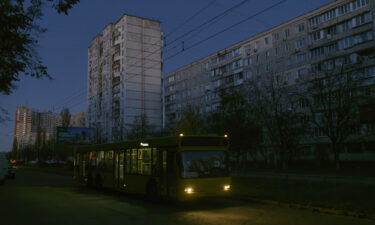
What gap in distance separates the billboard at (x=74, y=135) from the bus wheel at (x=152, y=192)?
43.6 metres

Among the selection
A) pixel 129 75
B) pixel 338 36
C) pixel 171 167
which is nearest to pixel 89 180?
pixel 171 167

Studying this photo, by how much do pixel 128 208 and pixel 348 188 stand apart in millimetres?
9610

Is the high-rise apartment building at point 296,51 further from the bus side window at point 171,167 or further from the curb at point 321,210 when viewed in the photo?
the bus side window at point 171,167

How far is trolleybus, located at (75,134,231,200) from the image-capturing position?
1323cm

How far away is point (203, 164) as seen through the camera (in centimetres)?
1364

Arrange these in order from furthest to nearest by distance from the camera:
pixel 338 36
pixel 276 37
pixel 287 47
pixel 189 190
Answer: pixel 276 37
pixel 287 47
pixel 338 36
pixel 189 190

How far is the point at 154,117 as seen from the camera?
89.9 metres

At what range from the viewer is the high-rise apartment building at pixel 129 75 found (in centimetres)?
8369

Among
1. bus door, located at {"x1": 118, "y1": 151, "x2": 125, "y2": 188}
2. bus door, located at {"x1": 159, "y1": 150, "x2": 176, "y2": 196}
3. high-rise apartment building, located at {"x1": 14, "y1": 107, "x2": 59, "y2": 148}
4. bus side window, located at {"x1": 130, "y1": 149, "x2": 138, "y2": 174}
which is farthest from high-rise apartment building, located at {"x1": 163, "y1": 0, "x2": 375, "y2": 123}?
high-rise apartment building, located at {"x1": 14, "y1": 107, "x2": 59, "y2": 148}

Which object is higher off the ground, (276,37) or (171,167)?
(276,37)

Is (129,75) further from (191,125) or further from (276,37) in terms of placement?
(191,125)

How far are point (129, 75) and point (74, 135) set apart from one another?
96.6 feet

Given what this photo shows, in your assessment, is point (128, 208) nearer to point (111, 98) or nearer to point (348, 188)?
point (348, 188)

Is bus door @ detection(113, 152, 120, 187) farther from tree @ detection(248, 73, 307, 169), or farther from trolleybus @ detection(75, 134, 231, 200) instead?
tree @ detection(248, 73, 307, 169)
